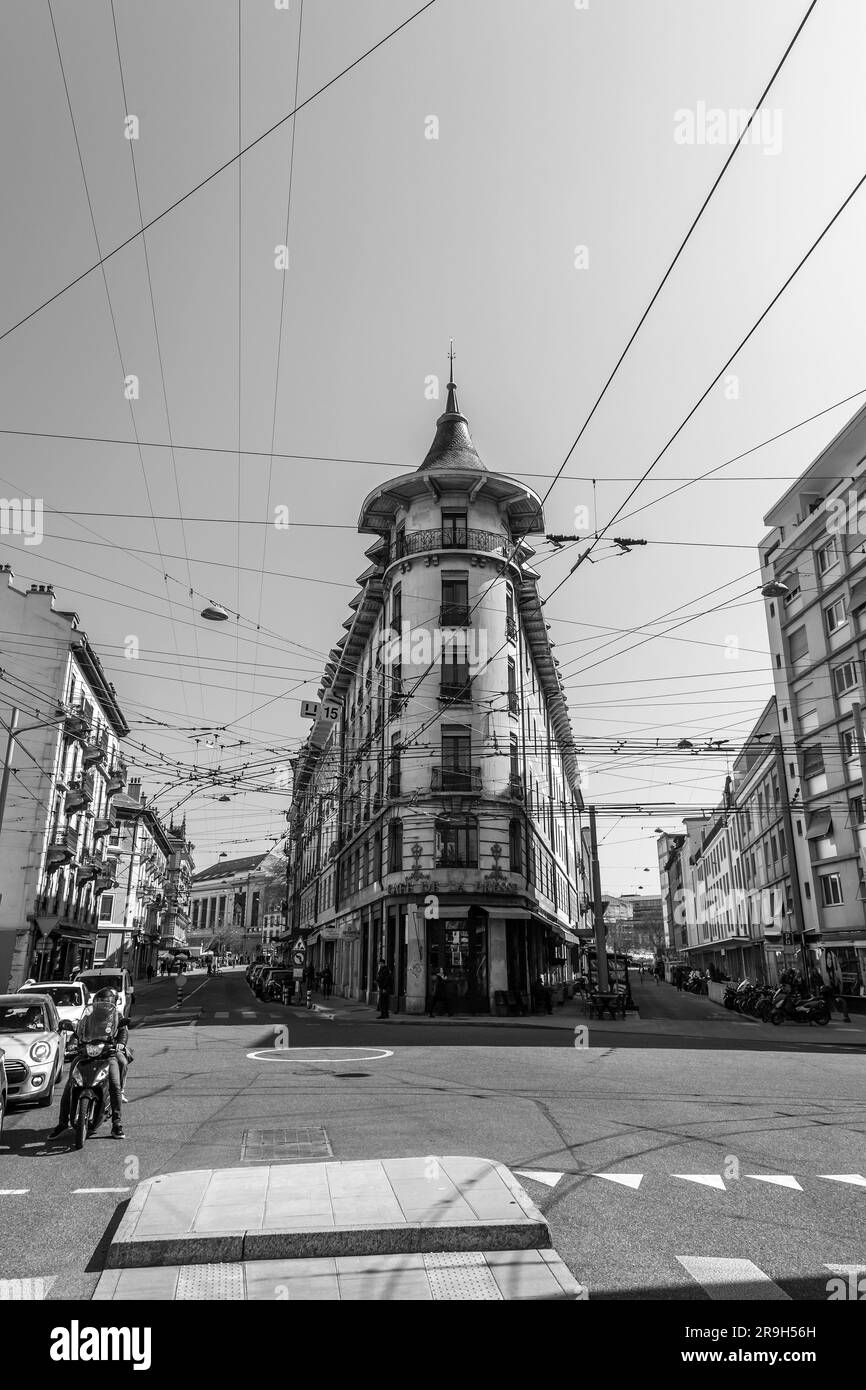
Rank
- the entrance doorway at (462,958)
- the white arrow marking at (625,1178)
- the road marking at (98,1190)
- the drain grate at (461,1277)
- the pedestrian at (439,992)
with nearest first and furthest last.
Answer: the drain grate at (461,1277) → the road marking at (98,1190) → the white arrow marking at (625,1178) → the pedestrian at (439,992) → the entrance doorway at (462,958)

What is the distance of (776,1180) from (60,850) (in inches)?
1735

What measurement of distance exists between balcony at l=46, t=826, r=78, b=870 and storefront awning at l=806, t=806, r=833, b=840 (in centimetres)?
3930

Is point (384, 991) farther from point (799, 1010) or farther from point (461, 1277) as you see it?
point (461, 1277)

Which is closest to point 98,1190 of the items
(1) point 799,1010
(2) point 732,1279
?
(2) point 732,1279

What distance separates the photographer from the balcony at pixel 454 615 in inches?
1453

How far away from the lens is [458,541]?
3819cm

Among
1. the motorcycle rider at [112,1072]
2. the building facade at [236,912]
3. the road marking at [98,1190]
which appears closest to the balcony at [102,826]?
the motorcycle rider at [112,1072]

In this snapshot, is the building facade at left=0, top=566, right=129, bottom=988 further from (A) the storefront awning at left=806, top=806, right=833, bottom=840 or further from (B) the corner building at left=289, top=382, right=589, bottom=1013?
(A) the storefront awning at left=806, top=806, right=833, bottom=840

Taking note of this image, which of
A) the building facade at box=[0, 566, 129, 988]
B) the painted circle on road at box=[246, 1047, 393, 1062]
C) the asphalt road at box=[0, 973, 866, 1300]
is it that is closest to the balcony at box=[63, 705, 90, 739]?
the building facade at box=[0, 566, 129, 988]

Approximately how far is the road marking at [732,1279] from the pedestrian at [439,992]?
27689 millimetres

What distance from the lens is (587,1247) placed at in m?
5.77

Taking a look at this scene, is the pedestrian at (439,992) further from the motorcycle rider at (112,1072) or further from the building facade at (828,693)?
the motorcycle rider at (112,1072)

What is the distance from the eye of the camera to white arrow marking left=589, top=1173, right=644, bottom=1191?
7434mm
